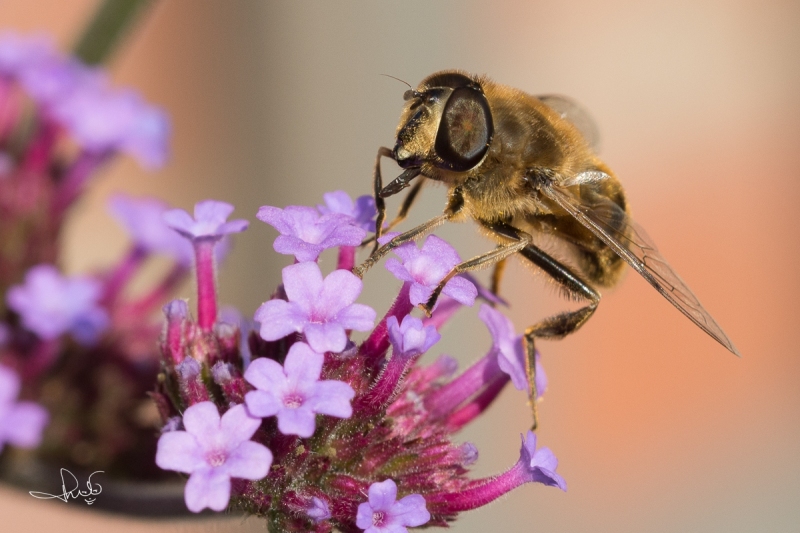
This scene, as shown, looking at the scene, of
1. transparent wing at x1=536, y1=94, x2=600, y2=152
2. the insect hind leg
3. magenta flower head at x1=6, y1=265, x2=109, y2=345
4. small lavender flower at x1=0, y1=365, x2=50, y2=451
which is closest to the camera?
the insect hind leg

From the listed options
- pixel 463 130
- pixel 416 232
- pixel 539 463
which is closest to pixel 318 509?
pixel 539 463

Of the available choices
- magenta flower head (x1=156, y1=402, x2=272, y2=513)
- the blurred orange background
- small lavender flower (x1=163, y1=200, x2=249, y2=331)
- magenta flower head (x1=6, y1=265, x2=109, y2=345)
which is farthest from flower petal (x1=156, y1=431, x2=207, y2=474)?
the blurred orange background

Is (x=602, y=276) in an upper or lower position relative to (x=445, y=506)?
upper

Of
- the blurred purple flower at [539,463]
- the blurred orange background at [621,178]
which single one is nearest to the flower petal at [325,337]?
the blurred purple flower at [539,463]

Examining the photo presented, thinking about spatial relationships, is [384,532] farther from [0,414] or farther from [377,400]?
[0,414]

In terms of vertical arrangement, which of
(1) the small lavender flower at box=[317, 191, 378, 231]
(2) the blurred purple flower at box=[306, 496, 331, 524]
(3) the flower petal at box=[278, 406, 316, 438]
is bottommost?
(2) the blurred purple flower at box=[306, 496, 331, 524]

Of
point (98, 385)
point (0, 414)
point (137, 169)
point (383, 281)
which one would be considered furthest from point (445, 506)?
point (137, 169)

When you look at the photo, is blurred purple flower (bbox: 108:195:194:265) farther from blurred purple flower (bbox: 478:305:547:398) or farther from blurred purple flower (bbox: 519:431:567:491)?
blurred purple flower (bbox: 519:431:567:491)
